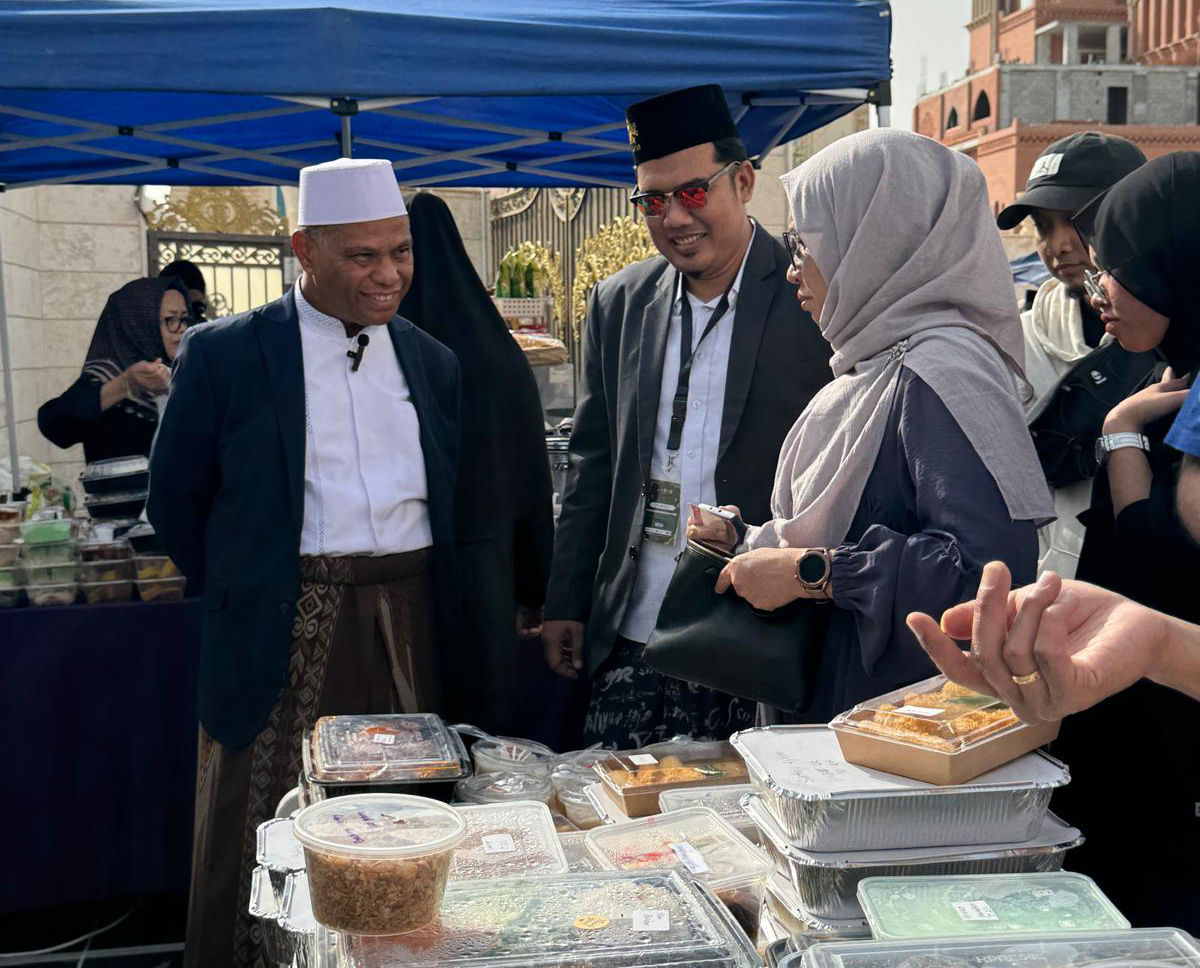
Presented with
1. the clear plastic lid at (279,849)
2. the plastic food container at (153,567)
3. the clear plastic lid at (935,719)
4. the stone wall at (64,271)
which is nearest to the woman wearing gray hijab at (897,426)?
the clear plastic lid at (935,719)

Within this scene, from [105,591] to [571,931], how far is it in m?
2.66

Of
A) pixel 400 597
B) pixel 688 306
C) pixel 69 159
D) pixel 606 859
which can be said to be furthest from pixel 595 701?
pixel 69 159

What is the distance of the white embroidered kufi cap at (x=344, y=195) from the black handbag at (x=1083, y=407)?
172 cm

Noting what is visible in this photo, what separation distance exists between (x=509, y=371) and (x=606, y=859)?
1.98 meters

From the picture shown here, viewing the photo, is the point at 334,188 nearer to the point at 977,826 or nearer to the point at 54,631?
the point at 54,631

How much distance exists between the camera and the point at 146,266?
33.9 ft

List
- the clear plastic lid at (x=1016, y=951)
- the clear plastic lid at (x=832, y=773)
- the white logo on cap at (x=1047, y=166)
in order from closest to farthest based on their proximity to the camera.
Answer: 1. the clear plastic lid at (x=1016, y=951)
2. the clear plastic lid at (x=832, y=773)
3. the white logo on cap at (x=1047, y=166)

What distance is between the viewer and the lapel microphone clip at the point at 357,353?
2.84 m

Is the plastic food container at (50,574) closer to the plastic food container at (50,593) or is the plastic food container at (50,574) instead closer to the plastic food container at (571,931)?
the plastic food container at (50,593)

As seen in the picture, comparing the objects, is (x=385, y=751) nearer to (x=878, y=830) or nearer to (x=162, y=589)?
(x=878, y=830)

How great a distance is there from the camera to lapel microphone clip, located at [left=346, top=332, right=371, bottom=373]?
284cm

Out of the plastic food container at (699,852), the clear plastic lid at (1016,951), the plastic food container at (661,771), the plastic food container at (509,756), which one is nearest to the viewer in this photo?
the clear plastic lid at (1016,951)

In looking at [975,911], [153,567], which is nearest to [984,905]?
[975,911]

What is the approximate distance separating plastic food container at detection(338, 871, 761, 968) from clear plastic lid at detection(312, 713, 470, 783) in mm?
539
